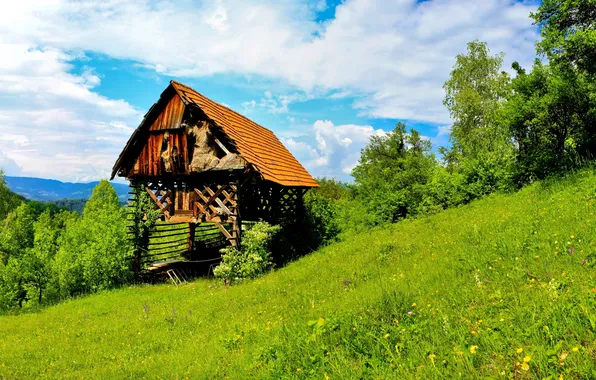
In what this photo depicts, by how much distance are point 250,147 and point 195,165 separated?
8.02ft

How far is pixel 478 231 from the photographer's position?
8.45m

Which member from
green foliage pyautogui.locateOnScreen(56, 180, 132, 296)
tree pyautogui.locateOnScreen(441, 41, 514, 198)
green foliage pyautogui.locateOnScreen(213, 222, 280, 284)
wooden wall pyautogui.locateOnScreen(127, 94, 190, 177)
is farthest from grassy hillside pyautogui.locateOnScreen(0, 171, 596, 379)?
tree pyautogui.locateOnScreen(441, 41, 514, 198)

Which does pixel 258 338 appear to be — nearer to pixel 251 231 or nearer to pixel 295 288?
pixel 295 288

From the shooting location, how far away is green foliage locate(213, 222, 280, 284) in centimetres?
1253

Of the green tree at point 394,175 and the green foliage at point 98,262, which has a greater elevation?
the green tree at point 394,175

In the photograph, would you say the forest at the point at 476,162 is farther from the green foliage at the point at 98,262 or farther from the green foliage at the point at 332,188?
the green foliage at the point at 332,188

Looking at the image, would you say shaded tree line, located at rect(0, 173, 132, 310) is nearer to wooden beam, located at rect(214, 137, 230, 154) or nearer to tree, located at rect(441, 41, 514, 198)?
wooden beam, located at rect(214, 137, 230, 154)

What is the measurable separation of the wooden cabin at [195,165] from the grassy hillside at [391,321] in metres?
4.22

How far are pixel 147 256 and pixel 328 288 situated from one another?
11454mm

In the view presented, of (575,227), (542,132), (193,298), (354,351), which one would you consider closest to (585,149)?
(542,132)

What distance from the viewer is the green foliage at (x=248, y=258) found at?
493 inches

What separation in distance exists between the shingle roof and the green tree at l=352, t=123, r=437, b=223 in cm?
460

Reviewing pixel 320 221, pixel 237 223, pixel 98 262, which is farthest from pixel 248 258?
pixel 320 221

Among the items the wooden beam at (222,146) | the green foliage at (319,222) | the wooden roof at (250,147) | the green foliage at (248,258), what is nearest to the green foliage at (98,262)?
the wooden roof at (250,147)
